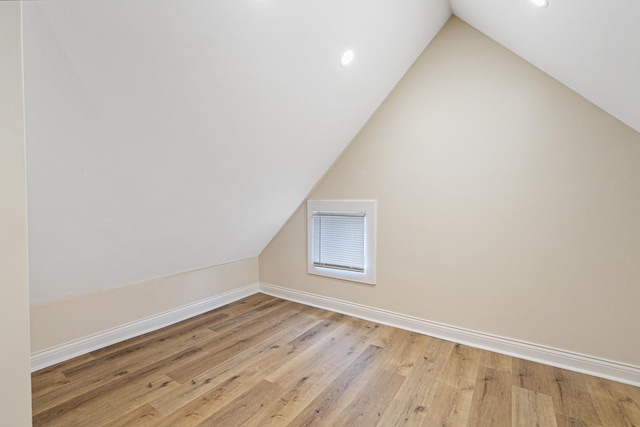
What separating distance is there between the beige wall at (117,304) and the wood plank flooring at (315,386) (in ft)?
0.57

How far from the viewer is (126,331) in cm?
238

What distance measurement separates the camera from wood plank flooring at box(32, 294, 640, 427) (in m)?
1.56

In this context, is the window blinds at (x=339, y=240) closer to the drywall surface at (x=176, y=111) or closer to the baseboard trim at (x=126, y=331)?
the drywall surface at (x=176, y=111)

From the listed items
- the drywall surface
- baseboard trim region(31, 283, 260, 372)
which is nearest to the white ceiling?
the drywall surface

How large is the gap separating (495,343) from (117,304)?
274 cm

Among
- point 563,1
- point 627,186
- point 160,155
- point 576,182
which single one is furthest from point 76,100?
point 627,186

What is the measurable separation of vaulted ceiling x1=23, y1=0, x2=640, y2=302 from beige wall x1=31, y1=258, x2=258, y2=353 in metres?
0.12

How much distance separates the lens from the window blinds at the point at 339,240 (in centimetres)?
279

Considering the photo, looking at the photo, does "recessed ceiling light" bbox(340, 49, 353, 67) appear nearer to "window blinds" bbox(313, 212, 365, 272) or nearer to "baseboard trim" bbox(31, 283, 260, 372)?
"window blinds" bbox(313, 212, 365, 272)

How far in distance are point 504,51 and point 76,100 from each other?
7.99 feet

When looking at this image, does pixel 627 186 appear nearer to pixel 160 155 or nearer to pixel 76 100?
pixel 160 155

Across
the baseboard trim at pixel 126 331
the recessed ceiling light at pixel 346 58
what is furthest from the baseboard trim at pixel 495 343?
the recessed ceiling light at pixel 346 58

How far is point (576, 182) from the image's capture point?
6.30 ft

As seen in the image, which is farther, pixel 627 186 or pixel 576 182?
pixel 576 182
